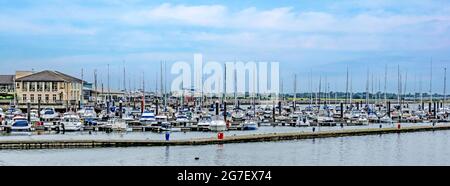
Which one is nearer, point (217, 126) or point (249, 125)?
point (217, 126)

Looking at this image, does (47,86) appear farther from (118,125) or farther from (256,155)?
(256,155)

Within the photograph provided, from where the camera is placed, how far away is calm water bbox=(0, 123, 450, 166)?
33.7 m

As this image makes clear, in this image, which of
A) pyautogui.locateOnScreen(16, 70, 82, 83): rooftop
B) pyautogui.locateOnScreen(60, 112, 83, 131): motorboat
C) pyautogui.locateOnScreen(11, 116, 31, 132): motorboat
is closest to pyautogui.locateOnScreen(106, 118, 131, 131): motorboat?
pyautogui.locateOnScreen(60, 112, 83, 131): motorboat

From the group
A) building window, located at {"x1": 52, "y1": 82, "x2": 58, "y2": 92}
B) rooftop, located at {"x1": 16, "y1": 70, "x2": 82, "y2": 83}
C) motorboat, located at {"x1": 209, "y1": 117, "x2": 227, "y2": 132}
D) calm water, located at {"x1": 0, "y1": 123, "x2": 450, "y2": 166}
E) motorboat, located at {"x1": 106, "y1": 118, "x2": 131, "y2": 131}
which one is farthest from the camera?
building window, located at {"x1": 52, "y1": 82, "x2": 58, "y2": 92}

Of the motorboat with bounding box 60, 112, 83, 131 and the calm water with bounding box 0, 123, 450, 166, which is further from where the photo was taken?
the motorboat with bounding box 60, 112, 83, 131

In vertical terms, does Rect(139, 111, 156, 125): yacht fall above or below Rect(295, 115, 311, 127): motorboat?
above

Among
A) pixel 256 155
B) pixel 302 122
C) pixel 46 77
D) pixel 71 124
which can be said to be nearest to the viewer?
pixel 256 155

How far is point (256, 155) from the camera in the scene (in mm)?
37000

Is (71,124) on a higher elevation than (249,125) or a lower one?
higher

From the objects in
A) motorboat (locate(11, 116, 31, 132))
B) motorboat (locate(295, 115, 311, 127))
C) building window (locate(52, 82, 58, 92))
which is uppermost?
building window (locate(52, 82, 58, 92))

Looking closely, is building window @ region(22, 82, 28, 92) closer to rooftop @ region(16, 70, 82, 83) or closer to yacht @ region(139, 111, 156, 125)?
rooftop @ region(16, 70, 82, 83)

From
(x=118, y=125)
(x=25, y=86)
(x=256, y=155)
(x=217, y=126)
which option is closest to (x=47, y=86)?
(x=25, y=86)

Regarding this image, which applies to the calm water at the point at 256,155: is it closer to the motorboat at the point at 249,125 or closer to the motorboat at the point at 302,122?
the motorboat at the point at 249,125
